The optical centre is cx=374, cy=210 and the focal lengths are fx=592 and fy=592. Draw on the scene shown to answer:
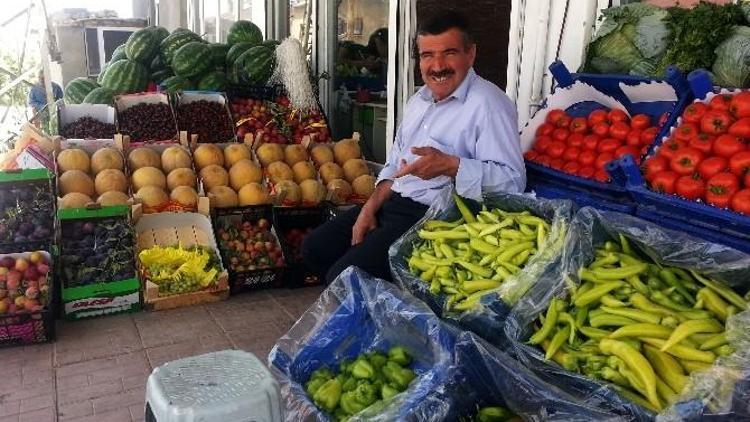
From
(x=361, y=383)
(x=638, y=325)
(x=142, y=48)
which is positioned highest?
(x=142, y=48)

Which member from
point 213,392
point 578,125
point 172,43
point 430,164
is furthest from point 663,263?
point 172,43

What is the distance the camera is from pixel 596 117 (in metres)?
2.93

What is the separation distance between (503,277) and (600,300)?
1.09 ft

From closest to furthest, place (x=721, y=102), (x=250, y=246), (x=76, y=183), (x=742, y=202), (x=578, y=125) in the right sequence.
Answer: (x=742, y=202) < (x=721, y=102) < (x=578, y=125) < (x=76, y=183) < (x=250, y=246)

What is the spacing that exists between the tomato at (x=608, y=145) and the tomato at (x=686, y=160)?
0.41 m

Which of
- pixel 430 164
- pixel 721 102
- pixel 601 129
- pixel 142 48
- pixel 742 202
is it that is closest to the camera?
pixel 742 202

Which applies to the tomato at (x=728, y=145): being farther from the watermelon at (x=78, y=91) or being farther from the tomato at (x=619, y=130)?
the watermelon at (x=78, y=91)


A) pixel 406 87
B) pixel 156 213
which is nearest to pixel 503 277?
pixel 156 213

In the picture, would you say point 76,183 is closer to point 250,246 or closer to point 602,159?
point 250,246

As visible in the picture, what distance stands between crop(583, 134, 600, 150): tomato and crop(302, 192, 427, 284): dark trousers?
832mm

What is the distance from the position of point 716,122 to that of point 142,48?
5.53 metres

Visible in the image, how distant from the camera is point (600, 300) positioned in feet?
6.07

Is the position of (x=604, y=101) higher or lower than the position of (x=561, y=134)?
higher

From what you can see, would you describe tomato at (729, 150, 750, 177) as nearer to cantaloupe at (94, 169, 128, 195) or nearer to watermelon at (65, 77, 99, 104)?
cantaloupe at (94, 169, 128, 195)
